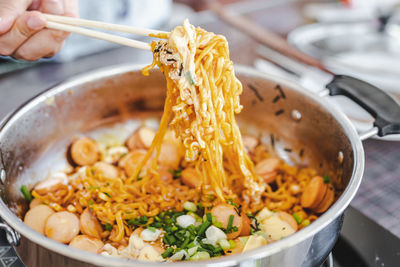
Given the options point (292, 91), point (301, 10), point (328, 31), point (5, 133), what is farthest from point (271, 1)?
point (5, 133)

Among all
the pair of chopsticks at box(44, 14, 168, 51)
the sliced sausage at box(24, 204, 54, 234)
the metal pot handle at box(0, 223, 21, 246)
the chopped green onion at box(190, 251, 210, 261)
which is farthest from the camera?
the sliced sausage at box(24, 204, 54, 234)

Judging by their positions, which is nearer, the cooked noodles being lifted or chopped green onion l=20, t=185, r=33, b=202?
the cooked noodles being lifted

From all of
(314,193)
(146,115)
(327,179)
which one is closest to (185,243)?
(314,193)

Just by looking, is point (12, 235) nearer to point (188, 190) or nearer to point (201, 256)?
point (201, 256)

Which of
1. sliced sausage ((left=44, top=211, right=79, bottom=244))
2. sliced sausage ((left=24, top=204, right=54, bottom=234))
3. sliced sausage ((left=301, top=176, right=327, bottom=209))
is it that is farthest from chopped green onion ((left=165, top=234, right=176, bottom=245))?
sliced sausage ((left=301, top=176, right=327, bottom=209))

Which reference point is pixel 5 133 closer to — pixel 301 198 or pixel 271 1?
pixel 301 198

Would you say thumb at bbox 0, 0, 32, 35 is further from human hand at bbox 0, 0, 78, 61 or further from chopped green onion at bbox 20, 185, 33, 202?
chopped green onion at bbox 20, 185, 33, 202

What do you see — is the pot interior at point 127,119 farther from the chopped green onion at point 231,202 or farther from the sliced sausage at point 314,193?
the chopped green onion at point 231,202
